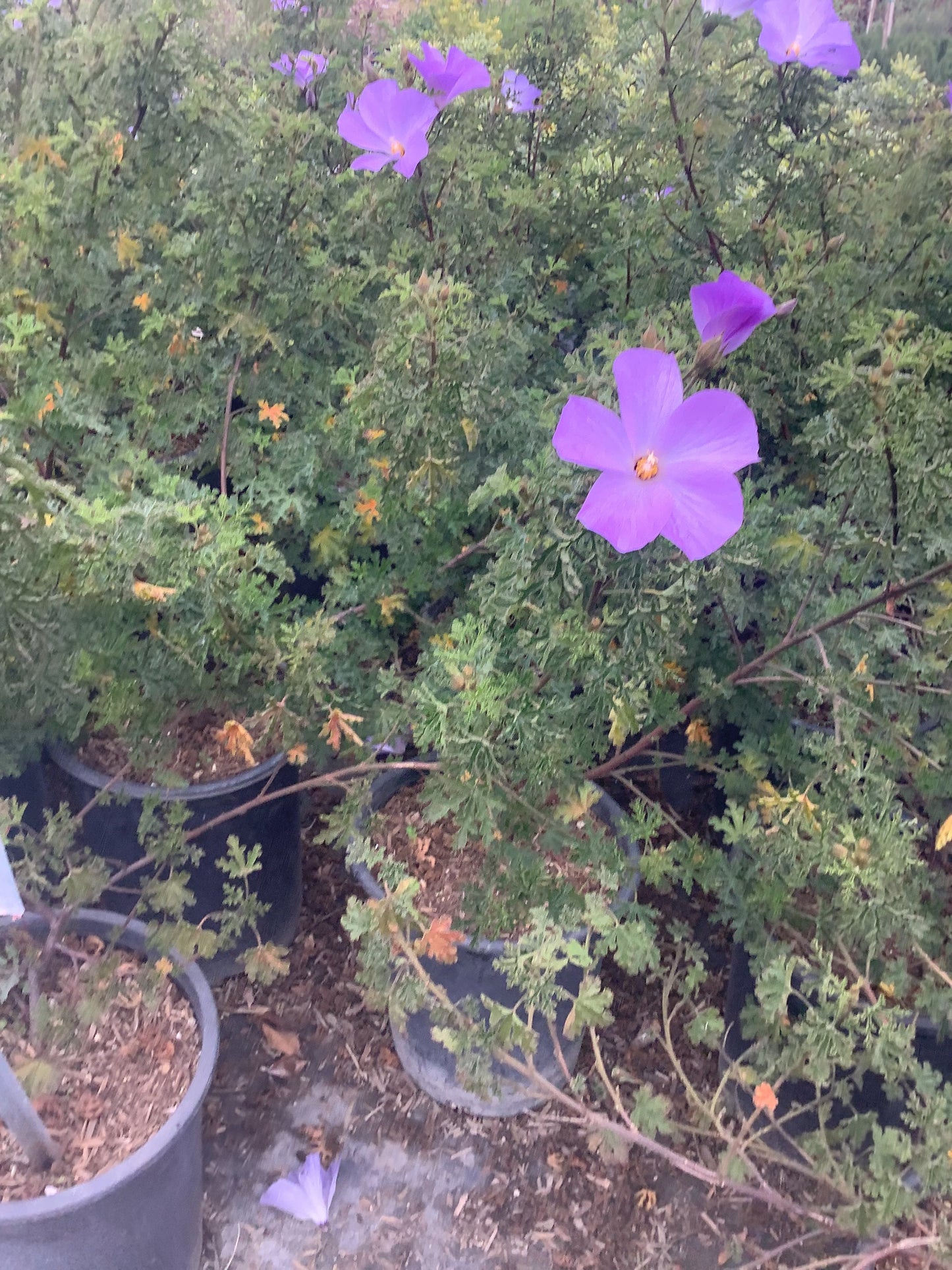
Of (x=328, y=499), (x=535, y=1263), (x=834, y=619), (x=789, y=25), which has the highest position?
(x=789, y=25)

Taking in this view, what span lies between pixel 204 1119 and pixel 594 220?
2.06 meters

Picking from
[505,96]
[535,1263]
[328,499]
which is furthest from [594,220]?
[535,1263]

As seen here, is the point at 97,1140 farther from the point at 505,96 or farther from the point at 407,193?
the point at 505,96

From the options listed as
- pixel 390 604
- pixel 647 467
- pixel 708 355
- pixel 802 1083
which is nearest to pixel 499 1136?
pixel 802 1083

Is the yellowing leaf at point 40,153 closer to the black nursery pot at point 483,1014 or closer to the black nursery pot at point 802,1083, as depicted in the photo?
the black nursery pot at point 483,1014

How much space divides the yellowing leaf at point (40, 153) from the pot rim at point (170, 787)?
1.07 meters

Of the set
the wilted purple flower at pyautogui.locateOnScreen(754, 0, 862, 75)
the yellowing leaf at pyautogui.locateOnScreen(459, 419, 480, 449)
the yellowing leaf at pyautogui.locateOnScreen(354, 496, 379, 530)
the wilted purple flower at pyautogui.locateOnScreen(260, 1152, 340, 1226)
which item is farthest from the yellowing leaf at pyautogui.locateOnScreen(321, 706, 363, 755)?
the wilted purple flower at pyautogui.locateOnScreen(754, 0, 862, 75)

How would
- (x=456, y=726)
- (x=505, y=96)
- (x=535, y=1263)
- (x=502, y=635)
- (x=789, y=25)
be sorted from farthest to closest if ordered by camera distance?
(x=505, y=96), (x=535, y=1263), (x=789, y=25), (x=502, y=635), (x=456, y=726)

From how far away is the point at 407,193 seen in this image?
5.61 ft

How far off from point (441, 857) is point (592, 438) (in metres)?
1.08

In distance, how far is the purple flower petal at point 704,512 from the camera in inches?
37.6

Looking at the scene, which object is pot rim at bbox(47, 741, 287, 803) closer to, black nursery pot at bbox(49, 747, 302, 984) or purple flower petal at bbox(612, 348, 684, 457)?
black nursery pot at bbox(49, 747, 302, 984)

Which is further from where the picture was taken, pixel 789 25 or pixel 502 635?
pixel 789 25

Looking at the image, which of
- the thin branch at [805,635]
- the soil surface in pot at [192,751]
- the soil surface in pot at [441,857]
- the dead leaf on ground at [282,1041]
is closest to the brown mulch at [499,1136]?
the dead leaf on ground at [282,1041]
